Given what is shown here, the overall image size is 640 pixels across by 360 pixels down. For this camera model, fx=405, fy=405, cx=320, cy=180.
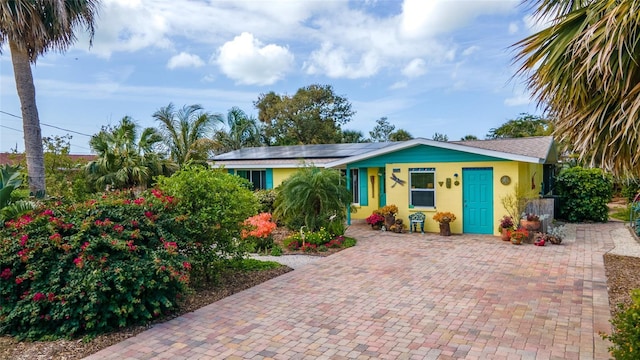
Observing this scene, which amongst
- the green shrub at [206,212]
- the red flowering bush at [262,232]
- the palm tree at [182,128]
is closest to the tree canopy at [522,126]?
the palm tree at [182,128]

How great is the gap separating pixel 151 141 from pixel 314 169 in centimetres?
914

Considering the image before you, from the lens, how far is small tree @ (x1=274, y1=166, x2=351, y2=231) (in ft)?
37.2

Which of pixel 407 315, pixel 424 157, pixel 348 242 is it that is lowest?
pixel 407 315

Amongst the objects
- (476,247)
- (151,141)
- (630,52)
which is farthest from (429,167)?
(151,141)

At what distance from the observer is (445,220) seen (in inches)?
488

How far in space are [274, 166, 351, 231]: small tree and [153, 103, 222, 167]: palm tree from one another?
12.2 m

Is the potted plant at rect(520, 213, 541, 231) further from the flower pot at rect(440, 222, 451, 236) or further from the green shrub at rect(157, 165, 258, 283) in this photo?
the green shrub at rect(157, 165, 258, 283)

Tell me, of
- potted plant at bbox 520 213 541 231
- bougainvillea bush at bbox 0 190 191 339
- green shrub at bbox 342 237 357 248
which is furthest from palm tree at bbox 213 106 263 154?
bougainvillea bush at bbox 0 190 191 339

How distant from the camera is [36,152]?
8.94m

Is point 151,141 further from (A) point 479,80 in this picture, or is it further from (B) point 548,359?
(B) point 548,359

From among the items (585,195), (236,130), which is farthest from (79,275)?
(236,130)

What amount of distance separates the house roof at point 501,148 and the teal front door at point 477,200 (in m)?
0.71

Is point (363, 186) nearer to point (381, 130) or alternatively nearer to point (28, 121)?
point (28, 121)

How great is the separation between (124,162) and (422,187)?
11.2 m
